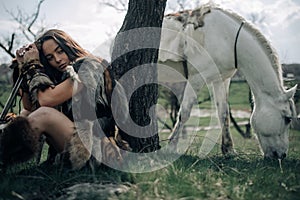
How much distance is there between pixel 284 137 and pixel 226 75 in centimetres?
130

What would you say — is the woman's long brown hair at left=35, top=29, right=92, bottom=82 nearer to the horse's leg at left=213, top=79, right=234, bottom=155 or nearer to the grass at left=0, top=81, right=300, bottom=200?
the grass at left=0, top=81, right=300, bottom=200

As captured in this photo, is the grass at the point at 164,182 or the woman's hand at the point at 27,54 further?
the woman's hand at the point at 27,54

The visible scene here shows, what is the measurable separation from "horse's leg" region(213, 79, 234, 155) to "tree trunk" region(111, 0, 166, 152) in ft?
4.99

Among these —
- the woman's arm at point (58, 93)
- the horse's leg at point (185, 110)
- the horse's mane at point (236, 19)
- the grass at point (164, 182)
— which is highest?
the horse's mane at point (236, 19)

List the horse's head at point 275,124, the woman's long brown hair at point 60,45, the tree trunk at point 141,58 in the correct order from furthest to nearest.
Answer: the horse's head at point 275,124
the tree trunk at point 141,58
the woman's long brown hair at point 60,45

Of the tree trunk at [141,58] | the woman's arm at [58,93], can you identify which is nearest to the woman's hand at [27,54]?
the woman's arm at [58,93]

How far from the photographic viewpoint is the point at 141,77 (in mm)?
3652

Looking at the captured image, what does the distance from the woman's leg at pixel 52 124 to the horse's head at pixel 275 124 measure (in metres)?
2.34

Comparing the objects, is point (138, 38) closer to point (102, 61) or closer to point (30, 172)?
point (102, 61)

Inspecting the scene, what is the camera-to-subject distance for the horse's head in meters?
4.00

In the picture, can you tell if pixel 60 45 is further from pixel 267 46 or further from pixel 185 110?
pixel 267 46

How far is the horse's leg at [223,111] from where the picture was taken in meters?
4.86

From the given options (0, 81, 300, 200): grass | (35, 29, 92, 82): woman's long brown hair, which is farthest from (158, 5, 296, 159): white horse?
(35, 29, 92, 82): woman's long brown hair

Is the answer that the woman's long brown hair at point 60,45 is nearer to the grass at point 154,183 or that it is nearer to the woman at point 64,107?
the woman at point 64,107
